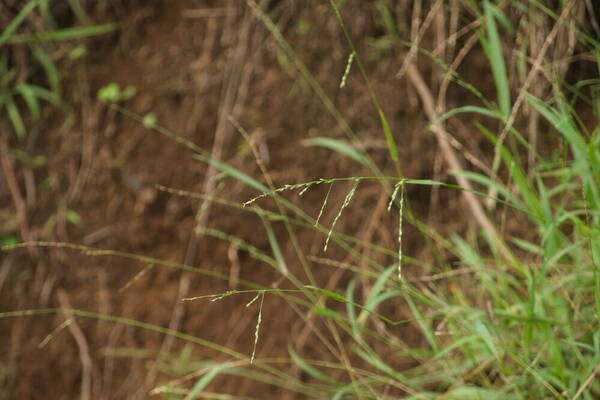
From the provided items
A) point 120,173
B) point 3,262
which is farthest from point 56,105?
point 3,262

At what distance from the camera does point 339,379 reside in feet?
4.98

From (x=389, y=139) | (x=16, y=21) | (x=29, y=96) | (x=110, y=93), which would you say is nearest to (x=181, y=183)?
(x=110, y=93)

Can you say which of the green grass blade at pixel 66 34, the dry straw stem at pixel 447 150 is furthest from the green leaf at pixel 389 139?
the green grass blade at pixel 66 34

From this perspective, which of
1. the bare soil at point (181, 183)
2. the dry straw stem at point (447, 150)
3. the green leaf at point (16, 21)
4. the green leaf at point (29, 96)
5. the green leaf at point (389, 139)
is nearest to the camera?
the green leaf at point (389, 139)

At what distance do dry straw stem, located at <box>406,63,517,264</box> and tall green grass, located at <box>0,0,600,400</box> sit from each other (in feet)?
0.15

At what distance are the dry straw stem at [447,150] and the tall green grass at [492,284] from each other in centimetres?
4

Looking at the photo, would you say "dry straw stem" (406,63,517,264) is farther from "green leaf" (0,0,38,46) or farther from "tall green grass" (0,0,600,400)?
"green leaf" (0,0,38,46)

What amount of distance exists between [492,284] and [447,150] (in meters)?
0.46

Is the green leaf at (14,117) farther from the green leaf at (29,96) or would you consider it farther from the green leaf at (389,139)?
the green leaf at (389,139)

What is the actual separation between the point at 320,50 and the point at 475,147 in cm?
49

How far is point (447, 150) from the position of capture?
1.55m

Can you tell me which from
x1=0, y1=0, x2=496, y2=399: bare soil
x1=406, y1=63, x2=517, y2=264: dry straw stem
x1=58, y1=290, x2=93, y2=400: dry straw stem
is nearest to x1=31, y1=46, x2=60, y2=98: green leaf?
x1=0, y1=0, x2=496, y2=399: bare soil

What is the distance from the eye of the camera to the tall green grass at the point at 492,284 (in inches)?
38.9

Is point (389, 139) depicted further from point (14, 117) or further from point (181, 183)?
point (14, 117)
